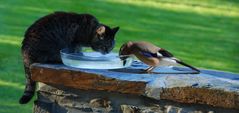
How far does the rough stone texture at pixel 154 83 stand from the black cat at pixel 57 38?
352 mm

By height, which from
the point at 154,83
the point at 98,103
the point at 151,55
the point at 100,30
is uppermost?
the point at 100,30

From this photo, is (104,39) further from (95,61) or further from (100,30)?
(95,61)

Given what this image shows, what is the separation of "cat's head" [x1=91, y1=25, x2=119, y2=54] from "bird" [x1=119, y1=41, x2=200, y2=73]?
663 mm

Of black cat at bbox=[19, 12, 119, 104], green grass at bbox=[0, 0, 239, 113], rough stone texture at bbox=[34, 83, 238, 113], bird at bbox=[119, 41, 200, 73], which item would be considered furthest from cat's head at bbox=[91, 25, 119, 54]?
green grass at bbox=[0, 0, 239, 113]

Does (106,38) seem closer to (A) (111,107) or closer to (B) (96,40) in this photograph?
(B) (96,40)

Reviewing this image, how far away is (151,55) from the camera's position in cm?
509

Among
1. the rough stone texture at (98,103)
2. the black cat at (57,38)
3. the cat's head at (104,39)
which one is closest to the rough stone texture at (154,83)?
the rough stone texture at (98,103)

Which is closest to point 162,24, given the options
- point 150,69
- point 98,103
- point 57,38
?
point 57,38

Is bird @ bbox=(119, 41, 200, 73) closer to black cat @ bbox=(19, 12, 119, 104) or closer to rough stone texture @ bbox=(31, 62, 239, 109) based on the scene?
rough stone texture @ bbox=(31, 62, 239, 109)

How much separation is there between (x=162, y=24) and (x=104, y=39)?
758cm

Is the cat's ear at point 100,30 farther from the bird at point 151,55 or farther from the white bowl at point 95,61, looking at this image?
the bird at point 151,55

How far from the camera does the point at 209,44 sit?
1233 cm

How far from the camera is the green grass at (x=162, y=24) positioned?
10914 millimetres

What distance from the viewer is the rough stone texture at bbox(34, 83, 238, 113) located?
4.71 m
